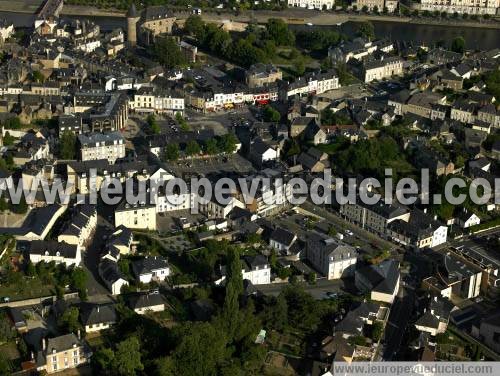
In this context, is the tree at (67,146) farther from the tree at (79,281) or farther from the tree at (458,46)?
the tree at (458,46)

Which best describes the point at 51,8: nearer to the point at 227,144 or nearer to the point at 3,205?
the point at 227,144

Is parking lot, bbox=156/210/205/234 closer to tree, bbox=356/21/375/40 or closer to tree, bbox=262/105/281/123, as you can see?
tree, bbox=262/105/281/123

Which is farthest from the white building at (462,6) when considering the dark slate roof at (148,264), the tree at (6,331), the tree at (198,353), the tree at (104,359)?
the tree at (104,359)

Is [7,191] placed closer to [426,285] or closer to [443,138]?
[426,285]

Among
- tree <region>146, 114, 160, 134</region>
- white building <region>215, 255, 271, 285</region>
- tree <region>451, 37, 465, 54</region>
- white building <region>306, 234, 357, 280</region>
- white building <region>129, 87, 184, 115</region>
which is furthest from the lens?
tree <region>451, 37, 465, 54</region>

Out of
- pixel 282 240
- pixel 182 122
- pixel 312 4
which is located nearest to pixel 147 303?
pixel 282 240

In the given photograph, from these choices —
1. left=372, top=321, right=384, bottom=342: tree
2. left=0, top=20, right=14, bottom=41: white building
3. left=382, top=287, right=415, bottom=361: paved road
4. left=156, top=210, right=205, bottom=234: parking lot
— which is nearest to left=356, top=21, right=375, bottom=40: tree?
left=0, top=20, right=14, bottom=41: white building
